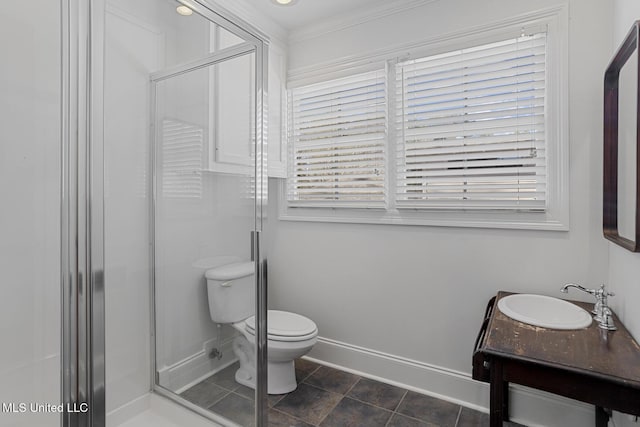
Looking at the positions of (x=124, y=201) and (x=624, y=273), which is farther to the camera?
(x=624, y=273)

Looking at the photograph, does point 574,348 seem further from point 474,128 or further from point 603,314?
point 474,128

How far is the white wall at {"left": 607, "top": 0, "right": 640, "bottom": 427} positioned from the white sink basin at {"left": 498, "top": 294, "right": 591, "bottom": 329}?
0.47 feet

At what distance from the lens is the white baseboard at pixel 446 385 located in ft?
5.55

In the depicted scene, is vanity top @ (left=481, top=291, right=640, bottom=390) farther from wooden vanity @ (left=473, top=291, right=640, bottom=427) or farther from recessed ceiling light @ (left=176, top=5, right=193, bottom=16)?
recessed ceiling light @ (left=176, top=5, right=193, bottom=16)

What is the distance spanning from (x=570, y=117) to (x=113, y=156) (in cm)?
202

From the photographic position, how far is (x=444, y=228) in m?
2.02

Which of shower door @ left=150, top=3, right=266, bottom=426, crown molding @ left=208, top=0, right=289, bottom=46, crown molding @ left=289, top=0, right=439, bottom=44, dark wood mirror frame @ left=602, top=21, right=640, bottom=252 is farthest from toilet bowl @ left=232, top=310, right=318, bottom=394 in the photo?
crown molding @ left=289, top=0, right=439, bottom=44

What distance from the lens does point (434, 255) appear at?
2053 mm

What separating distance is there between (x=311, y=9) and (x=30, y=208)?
2000 millimetres

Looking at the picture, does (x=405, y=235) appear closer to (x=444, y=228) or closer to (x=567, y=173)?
(x=444, y=228)

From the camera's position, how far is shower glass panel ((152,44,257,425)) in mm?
1349

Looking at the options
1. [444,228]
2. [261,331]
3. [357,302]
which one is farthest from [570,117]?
[261,331]

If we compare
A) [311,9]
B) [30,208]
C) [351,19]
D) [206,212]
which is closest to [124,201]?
[30,208]

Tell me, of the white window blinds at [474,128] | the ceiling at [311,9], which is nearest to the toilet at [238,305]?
the white window blinds at [474,128]
